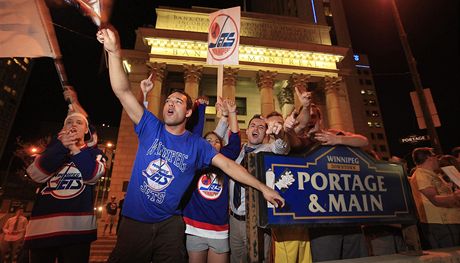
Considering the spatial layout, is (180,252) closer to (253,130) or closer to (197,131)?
(197,131)

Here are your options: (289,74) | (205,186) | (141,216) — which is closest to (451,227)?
(205,186)

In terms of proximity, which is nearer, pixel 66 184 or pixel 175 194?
pixel 175 194

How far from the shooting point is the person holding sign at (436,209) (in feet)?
12.6

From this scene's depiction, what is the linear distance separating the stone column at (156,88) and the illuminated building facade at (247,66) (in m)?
0.05

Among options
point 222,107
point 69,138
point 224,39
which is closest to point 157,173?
point 69,138

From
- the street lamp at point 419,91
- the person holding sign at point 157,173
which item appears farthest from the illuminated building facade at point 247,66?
the person holding sign at point 157,173

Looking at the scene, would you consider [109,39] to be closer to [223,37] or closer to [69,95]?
[69,95]

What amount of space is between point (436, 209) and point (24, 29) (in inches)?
262

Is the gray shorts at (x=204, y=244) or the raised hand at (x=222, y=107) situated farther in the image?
the raised hand at (x=222, y=107)

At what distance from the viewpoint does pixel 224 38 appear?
557cm

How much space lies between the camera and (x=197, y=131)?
328cm

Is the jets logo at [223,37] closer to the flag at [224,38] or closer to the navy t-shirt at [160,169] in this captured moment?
the flag at [224,38]

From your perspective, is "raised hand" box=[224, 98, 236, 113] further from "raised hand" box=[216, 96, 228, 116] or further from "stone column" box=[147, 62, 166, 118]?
"stone column" box=[147, 62, 166, 118]

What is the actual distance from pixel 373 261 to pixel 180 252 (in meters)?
1.72
